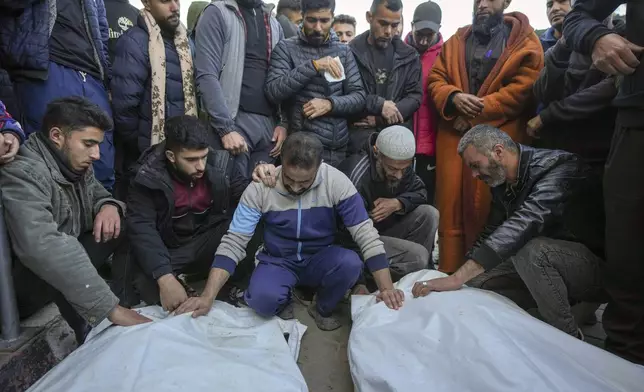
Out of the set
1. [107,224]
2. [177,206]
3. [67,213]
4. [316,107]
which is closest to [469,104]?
[316,107]

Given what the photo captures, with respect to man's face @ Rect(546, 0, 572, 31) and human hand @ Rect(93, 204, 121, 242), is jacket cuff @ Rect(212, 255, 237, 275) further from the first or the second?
man's face @ Rect(546, 0, 572, 31)

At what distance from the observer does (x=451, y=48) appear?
3092 millimetres

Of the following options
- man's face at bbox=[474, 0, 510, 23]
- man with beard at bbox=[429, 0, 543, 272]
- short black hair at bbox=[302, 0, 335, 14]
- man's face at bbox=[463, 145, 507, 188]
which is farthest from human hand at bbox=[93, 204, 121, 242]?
man's face at bbox=[474, 0, 510, 23]

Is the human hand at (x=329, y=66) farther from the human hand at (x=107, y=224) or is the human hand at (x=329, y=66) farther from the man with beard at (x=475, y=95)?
the human hand at (x=107, y=224)

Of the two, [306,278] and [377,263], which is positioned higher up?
[377,263]

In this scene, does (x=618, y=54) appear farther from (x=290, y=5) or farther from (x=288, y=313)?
(x=290, y=5)

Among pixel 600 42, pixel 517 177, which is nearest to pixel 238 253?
pixel 517 177

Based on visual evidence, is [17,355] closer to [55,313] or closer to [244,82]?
[55,313]

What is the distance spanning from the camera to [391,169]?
8.70ft

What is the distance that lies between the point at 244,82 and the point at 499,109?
67.1 inches

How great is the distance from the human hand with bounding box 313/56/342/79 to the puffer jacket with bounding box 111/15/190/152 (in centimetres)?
89

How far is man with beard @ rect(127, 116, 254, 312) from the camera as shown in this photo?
7.23 ft

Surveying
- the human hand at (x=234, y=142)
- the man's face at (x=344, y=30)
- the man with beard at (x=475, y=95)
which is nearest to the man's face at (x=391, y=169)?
the man with beard at (x=475, y=95)

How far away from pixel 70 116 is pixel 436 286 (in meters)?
1.90
